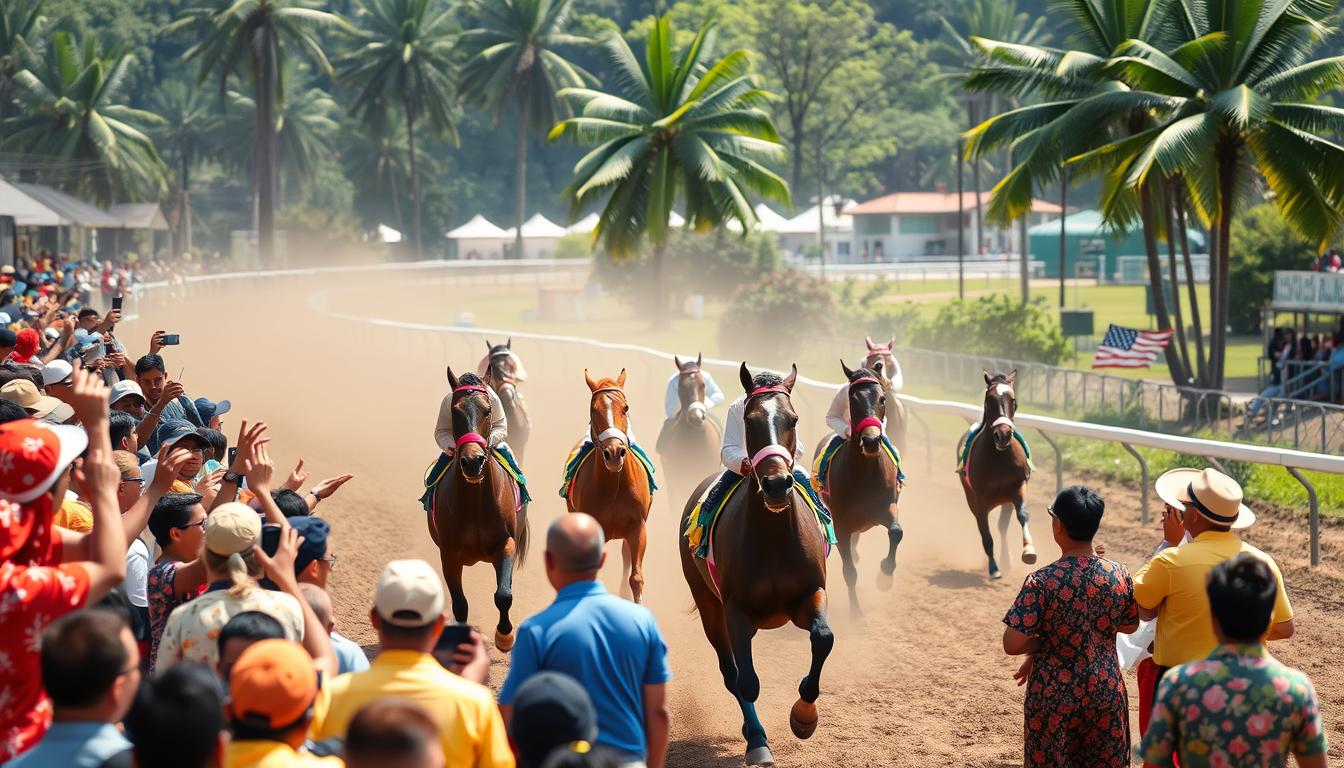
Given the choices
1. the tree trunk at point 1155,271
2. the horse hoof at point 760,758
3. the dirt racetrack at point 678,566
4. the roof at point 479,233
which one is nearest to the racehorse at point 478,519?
the dirt racetrack at point 678,566

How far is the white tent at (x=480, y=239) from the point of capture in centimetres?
7388

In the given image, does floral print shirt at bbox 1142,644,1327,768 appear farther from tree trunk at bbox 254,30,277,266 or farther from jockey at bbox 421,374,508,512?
tree trunk at bbox 254,30,277,266

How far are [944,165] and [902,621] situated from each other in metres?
83.4

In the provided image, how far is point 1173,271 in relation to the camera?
2653 centimetres

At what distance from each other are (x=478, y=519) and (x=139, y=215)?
49.6m

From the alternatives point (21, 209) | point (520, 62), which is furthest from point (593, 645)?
point (520, 62)

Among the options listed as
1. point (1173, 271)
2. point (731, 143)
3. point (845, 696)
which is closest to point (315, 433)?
point (845, 696)

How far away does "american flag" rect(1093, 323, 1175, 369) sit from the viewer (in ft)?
76.8

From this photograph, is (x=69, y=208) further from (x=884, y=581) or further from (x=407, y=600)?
(x=407, y=600)

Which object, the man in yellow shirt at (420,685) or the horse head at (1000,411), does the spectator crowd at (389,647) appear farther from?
the horse head at (1000,411)

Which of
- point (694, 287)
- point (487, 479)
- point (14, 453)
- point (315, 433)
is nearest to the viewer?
point (14, 453)

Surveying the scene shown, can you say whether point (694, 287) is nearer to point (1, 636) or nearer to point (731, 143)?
point (731, 143)

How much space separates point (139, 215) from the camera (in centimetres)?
5438

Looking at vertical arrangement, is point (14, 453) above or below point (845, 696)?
above
